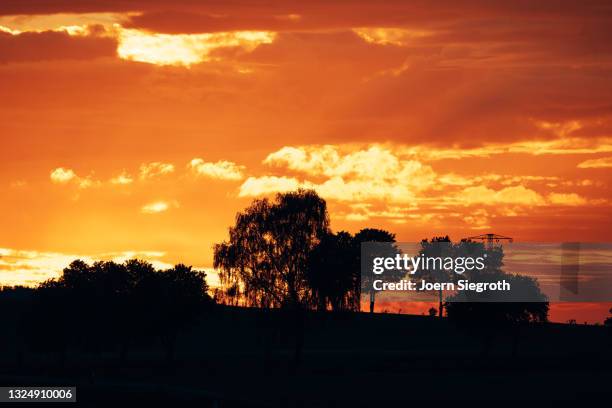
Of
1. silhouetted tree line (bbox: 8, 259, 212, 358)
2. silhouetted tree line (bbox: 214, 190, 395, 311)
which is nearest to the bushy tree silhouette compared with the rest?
silhouetted tree line (bbox: 214, 190, 395, 311)

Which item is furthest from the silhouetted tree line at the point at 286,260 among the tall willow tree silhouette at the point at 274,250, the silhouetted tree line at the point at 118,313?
the silhouetted tree line at the point at 118,313

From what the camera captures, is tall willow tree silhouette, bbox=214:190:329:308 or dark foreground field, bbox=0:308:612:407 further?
tall willow tree silhouette, bbox=214:190:329:308

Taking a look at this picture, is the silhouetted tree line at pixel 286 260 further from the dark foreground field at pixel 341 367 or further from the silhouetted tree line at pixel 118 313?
the silhouetted tree line at pixel 118 313

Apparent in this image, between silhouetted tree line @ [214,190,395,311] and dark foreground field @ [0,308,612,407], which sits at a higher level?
silhouetted tree line @ [214,190,395,311]

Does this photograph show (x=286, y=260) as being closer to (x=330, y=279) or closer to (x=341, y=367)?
(x=330, y=279)

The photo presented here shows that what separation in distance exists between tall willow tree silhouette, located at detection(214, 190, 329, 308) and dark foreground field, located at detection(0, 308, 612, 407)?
7.41 feet

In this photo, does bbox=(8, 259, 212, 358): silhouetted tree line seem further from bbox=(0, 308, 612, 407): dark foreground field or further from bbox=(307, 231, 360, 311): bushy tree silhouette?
bbox=(307, 231, 360, 311): bushy tree silhouette

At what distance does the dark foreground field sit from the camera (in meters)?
69.9

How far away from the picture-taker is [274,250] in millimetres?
95812

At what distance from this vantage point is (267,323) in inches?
3716

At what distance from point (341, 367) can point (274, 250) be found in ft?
48.2

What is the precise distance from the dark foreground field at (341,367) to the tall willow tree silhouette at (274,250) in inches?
89.0

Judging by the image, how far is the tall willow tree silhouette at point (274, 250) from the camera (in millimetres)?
94750

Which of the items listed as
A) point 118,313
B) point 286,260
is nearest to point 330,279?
point 286,260
